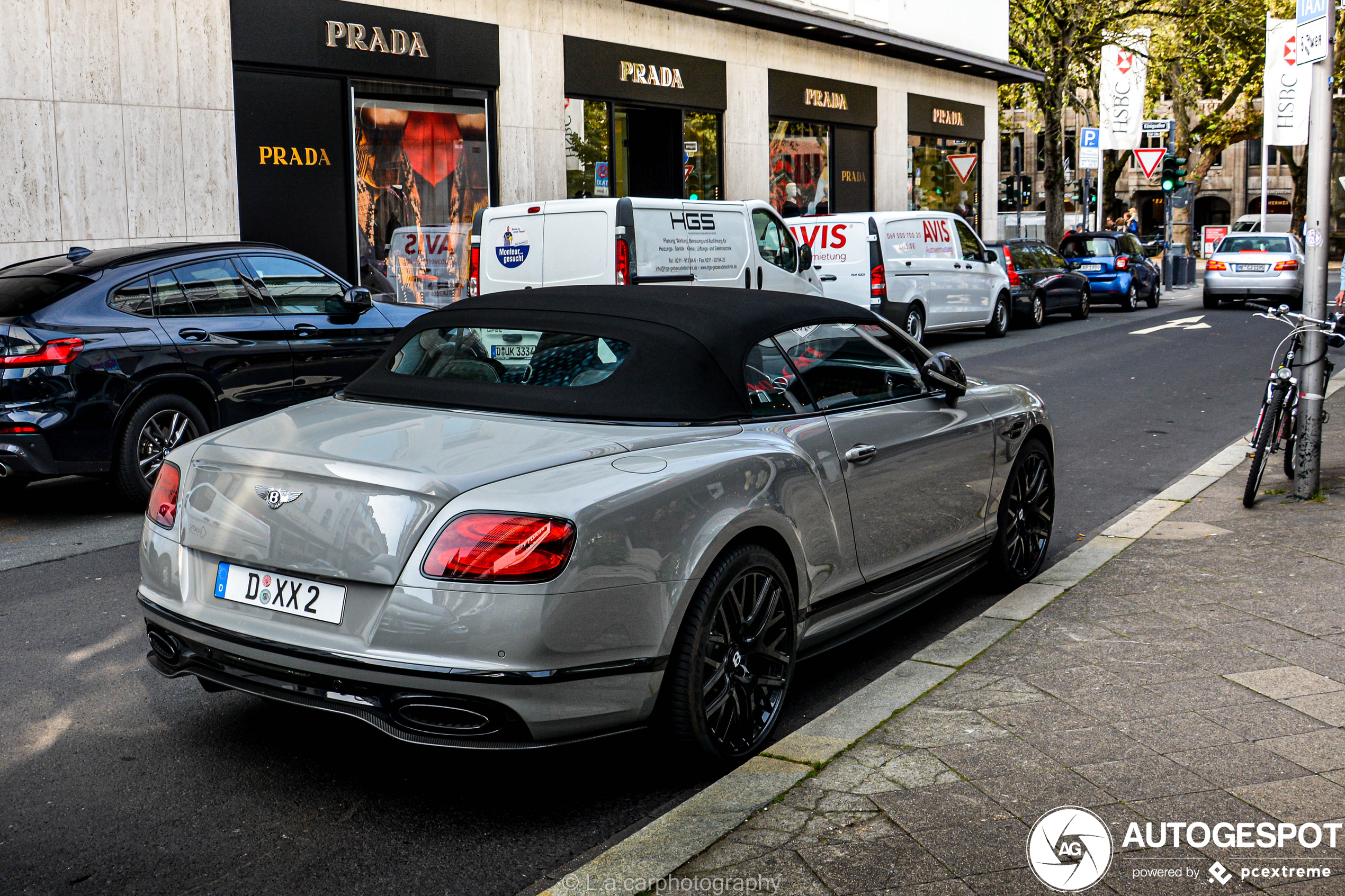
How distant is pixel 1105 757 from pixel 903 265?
50.5ft

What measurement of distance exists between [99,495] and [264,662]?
5.86 m

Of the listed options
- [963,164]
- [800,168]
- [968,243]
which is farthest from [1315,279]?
[963,164]

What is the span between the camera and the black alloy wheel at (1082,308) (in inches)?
995

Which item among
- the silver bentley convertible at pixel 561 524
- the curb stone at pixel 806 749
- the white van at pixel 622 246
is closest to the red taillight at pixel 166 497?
the silver bentley convertible at pixel 561 524

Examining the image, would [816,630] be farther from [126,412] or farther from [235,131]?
[235,131]

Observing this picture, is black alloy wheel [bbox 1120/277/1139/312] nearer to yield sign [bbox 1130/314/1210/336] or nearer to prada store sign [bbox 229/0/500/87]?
yield sign [bbox 1130/314/1210/336]

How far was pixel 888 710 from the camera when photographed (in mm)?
4363

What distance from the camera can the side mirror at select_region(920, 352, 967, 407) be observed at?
5449mm

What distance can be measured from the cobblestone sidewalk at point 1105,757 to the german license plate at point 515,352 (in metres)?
1.67

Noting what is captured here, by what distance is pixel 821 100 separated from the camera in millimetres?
26141

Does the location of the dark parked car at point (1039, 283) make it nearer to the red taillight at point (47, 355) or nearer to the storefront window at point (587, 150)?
the storefront window at point (587, 150)

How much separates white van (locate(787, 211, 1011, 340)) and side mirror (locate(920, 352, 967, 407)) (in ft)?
39.5

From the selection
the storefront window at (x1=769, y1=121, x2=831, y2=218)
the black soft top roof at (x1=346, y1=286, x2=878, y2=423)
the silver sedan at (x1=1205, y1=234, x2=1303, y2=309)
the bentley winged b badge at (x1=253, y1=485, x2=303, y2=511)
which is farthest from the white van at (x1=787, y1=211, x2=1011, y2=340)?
the bentley winged b badge at (x1=253, y1=485, x2=303, y2=511)

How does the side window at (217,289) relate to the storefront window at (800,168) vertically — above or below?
below
